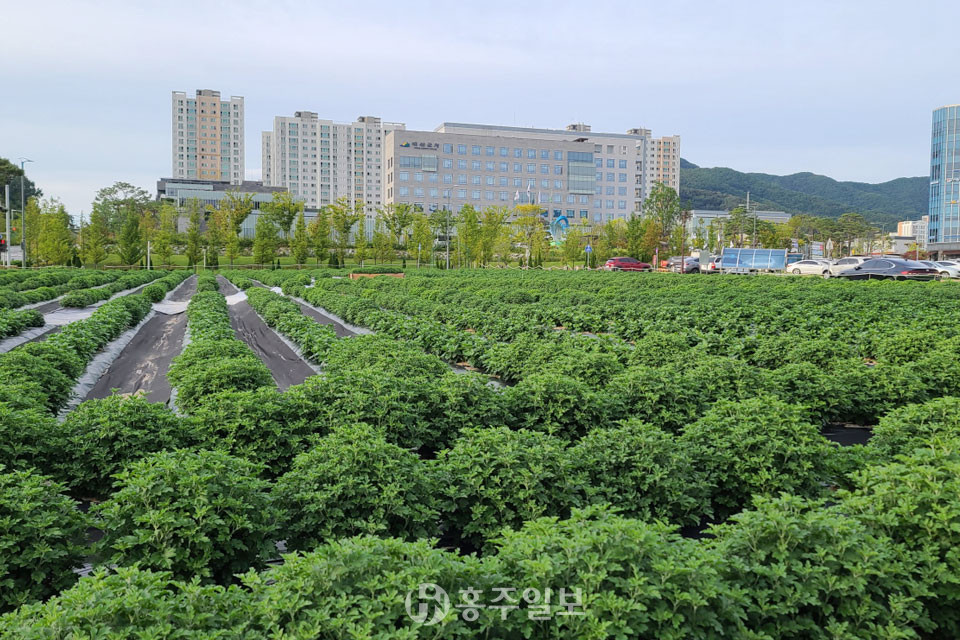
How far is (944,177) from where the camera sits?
99.1 metres

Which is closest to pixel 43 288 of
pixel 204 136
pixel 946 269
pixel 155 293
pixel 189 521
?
pixel 155 293

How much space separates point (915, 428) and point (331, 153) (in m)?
204

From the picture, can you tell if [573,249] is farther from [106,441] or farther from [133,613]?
[133,613]

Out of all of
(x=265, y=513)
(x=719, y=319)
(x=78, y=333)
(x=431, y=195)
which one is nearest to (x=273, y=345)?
(x=78, y=333)

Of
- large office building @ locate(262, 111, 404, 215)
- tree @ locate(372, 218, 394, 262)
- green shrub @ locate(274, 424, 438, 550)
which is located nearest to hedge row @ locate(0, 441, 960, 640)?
green shrub @ locate(274, 424, 438, 550)

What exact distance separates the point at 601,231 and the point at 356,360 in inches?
3536

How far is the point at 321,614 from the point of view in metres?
3.01

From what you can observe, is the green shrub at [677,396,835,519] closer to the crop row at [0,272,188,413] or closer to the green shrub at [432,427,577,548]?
the green shrub at [432,427,577,548]

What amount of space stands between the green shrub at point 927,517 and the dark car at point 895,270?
3758 centimetres

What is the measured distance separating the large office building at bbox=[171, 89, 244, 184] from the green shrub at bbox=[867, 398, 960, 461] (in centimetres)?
20961

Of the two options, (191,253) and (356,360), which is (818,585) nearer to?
(356,360)

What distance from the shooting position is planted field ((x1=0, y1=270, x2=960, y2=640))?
3.25 m

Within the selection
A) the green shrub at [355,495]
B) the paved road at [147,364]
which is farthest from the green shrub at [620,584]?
the paved road at [147,364]

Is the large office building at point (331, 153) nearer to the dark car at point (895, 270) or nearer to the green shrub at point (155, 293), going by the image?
the dark car at point (895, 270)
